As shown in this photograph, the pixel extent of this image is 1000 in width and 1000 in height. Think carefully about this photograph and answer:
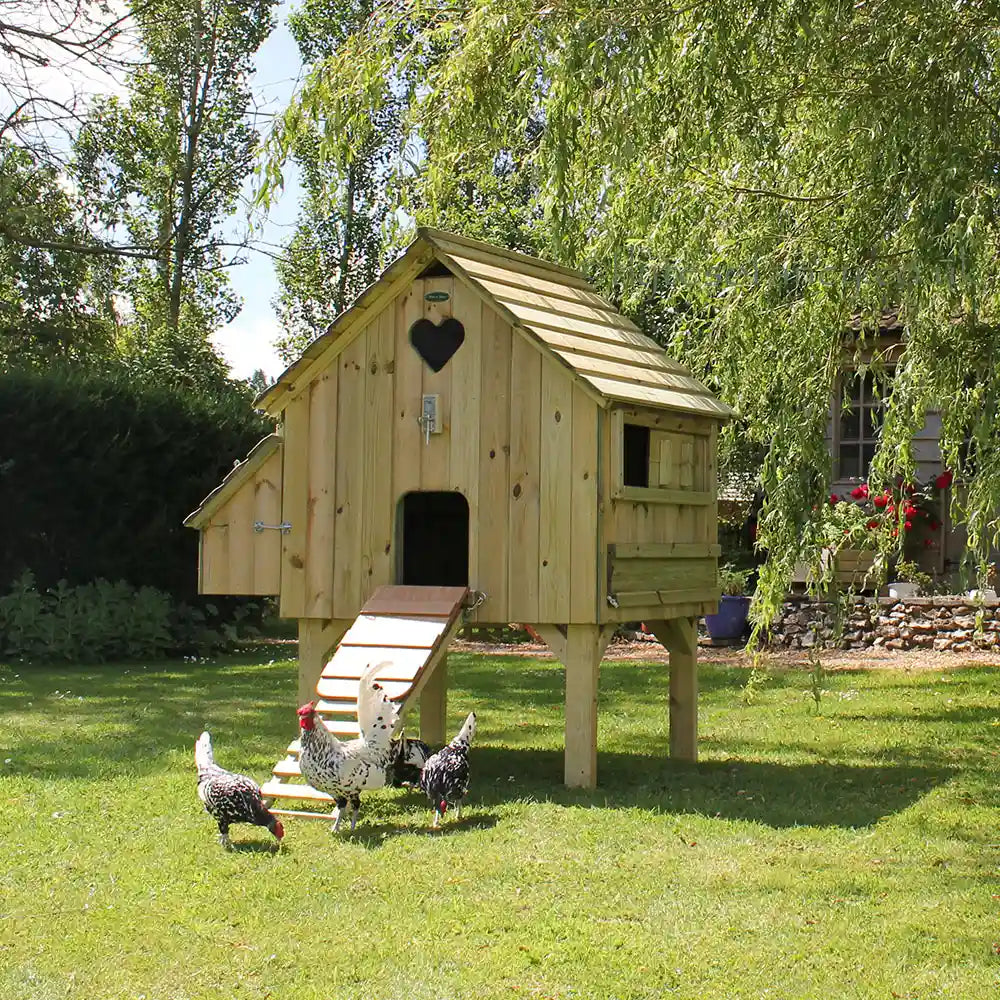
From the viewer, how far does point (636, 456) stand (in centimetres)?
931

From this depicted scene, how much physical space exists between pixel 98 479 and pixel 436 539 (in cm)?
687

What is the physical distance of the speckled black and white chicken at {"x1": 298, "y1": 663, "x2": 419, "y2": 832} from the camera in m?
6.70

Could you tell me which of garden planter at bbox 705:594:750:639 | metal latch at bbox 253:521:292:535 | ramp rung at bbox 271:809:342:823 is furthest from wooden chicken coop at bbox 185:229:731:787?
garden planter at bbox 705:594:750:639

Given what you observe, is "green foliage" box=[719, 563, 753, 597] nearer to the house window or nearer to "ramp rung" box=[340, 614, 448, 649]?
the house window

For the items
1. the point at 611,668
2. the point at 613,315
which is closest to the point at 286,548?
the point at 613,315

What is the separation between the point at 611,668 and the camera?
1415 cm

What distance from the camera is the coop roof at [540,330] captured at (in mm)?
7840

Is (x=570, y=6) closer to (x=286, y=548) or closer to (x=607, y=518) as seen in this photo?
(x=607, y=518)

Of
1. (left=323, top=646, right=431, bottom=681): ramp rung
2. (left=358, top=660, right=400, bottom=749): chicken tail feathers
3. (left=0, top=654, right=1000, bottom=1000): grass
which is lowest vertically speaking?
(left=0, top=654, right=1000, bottom=1000): grass

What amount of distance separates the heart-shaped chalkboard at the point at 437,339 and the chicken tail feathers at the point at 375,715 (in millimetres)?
2070

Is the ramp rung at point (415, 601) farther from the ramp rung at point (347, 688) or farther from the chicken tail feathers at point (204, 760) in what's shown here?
the chicken tail feathers at point (204, 760)

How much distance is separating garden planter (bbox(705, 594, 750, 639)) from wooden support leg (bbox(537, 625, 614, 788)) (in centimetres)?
839

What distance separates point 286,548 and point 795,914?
4.04 meters

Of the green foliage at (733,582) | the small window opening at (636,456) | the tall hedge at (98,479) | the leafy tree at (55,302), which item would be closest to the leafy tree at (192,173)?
the leafy tree at (55,302)
